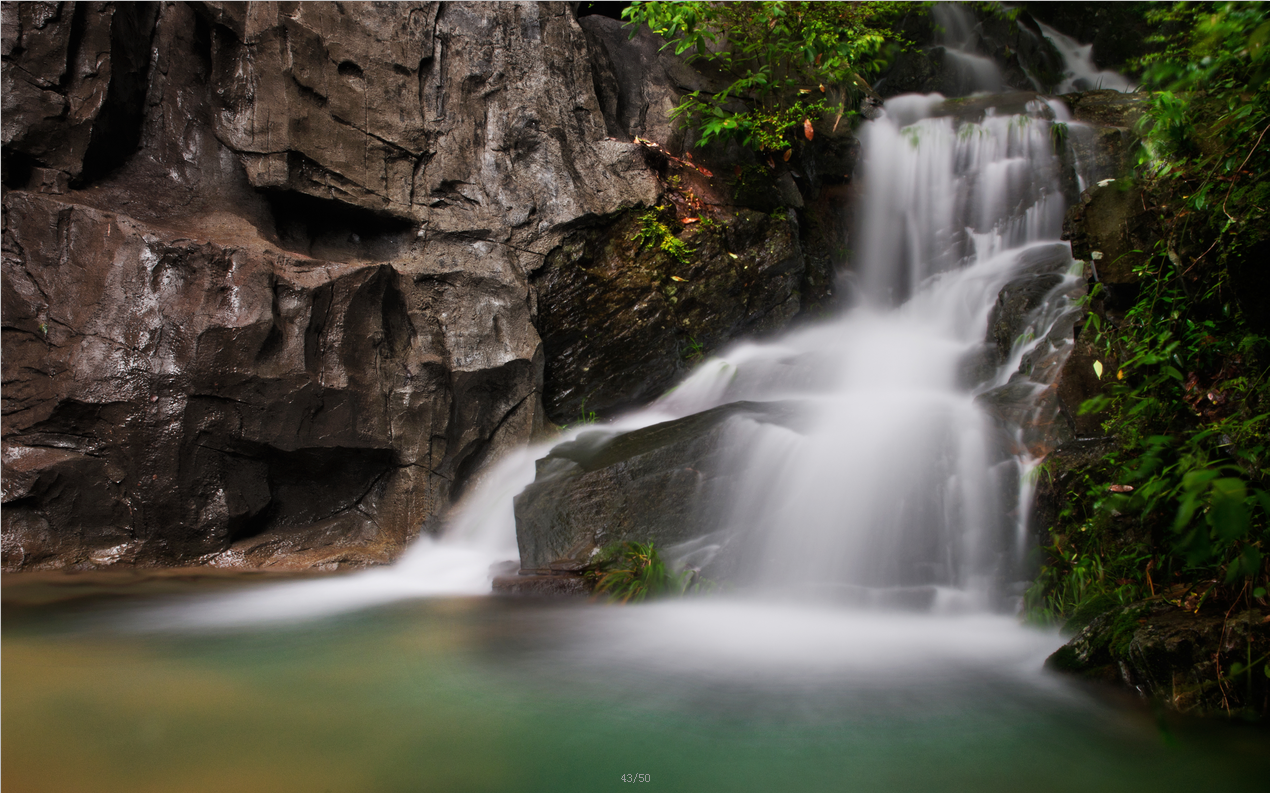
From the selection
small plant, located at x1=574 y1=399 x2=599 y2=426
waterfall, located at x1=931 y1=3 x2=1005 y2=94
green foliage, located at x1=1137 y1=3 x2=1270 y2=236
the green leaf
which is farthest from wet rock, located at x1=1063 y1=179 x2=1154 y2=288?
waterfall, located at x1=931 y1=3 x2=1005 y2=94

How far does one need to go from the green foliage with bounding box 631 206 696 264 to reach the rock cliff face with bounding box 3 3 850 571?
0.18 metres

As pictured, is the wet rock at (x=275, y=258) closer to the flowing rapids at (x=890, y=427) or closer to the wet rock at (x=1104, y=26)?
the flowing rapids at (x=890, y=427)

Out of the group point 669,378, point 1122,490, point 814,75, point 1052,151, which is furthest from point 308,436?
point 1052,151

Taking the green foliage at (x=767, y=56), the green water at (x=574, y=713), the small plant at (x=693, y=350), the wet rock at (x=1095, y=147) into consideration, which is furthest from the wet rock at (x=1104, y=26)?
the green water at (x=574, y=713)

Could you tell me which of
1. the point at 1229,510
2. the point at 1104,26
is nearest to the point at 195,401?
the point at 1229,510

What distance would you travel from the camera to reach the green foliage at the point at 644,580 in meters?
4.51

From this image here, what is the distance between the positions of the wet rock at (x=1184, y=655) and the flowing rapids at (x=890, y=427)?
0.97 m

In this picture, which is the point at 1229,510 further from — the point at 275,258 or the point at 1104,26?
the point at 1104,26

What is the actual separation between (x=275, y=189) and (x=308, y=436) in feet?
7.38

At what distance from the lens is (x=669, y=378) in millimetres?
7430

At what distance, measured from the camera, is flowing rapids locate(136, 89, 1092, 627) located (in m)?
4.32

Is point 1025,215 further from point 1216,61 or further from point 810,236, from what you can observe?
point 1216,61

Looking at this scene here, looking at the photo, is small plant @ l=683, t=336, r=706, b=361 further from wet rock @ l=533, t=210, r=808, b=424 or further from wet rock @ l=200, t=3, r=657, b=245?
wet rock @ l=200, t=3, r=657, b=245

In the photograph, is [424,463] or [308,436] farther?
[424,463]
